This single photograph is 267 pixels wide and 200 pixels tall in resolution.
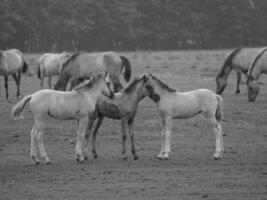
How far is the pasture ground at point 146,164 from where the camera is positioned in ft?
37.6

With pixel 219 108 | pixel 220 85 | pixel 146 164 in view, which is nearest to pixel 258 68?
pixel 220 85

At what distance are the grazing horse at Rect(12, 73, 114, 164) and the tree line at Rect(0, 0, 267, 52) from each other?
40147 millimetres

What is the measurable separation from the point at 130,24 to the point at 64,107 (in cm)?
5132

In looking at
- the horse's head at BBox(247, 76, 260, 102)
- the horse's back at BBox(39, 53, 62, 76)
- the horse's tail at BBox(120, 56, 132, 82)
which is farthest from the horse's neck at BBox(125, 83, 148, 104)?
the horse's back at BBox(39, 53, 62, 76)

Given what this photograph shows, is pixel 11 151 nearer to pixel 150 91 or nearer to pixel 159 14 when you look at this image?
pixel 150 91

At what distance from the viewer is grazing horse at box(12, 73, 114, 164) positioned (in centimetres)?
1388

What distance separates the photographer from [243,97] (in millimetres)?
24953

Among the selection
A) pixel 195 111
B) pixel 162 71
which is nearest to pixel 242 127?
pixel 195 111

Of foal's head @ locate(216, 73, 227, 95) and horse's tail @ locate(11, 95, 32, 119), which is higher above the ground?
foal's head @ locate(216, 73, 227, 95)

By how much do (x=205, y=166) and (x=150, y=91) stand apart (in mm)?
1885

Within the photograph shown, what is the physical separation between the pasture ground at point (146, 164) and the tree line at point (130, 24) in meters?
35.9

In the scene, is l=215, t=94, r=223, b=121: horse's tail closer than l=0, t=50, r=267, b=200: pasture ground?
No

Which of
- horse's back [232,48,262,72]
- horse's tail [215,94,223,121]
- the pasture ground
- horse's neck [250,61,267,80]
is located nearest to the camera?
the pasture ground

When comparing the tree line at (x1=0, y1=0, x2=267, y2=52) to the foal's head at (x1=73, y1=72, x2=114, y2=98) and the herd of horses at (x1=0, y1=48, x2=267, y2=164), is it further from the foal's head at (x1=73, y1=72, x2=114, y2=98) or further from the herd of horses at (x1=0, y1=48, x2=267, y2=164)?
the herd of horses at (x1=0, y1=48, x2=267, y2=164)
